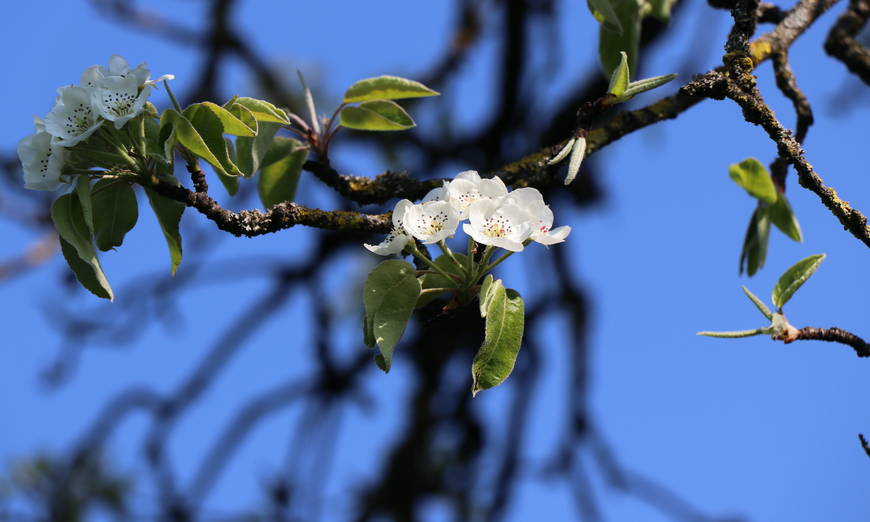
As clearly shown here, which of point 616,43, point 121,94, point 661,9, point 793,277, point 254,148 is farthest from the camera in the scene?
point 661,9

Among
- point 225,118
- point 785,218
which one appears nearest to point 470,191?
point 225,118

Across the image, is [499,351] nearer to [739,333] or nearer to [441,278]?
[441,278]

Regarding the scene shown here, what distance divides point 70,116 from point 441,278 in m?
0.66

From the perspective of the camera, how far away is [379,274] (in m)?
1.41

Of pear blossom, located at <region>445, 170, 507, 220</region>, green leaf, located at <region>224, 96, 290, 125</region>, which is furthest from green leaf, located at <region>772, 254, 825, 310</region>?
green leaf, located at <region>224, 96, 290, 125</region>

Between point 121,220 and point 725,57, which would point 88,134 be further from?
point 725,57

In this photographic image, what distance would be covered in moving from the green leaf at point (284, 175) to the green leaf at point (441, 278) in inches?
19.6

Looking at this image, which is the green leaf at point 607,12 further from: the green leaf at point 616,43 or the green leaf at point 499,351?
the green leaf at point 499,351

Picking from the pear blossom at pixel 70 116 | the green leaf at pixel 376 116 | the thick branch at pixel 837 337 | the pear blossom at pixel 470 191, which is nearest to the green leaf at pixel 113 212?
the pear blossom at pixel 70 116

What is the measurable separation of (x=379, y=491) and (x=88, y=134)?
2738mm

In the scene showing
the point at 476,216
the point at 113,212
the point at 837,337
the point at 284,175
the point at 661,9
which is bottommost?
the point at 837,337

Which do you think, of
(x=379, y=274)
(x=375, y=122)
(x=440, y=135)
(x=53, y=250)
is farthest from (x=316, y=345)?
(x=379, y=274)

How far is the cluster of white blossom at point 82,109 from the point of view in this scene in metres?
1.41

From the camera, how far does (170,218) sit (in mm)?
1601
